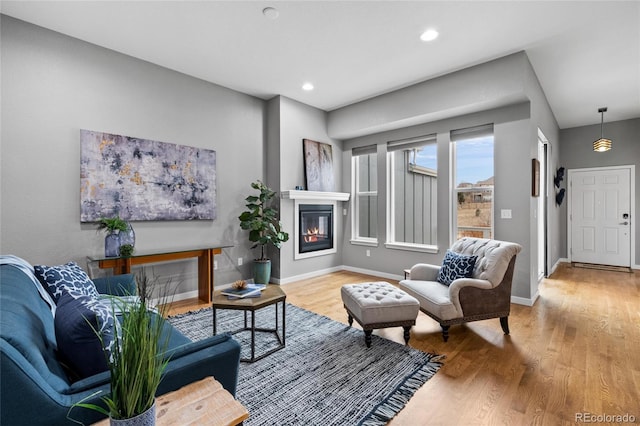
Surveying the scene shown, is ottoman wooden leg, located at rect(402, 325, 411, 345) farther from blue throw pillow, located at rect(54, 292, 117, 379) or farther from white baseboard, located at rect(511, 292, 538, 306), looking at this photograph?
blue throw pillow, located at rect(54, 292, 117, 379)

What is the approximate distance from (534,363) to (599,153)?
5888 mm

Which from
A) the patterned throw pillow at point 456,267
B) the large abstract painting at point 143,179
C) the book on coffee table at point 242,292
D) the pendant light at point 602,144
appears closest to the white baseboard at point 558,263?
the pendant light at point 602,144

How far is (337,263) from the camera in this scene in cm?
565

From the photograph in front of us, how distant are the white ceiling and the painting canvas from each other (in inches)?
43.3

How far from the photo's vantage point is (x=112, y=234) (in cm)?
311

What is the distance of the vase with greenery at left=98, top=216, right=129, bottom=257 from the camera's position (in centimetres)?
308

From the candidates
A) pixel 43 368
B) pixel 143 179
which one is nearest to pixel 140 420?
pixel 43 368

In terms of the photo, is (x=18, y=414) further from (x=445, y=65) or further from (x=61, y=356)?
(x=445, y=65)

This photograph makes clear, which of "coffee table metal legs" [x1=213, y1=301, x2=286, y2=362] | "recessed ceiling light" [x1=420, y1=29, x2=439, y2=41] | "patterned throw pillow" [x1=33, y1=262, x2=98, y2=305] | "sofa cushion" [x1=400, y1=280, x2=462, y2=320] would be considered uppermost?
"recessed ceiling light" [x1=420, y1=29, x2=439, y2=41]

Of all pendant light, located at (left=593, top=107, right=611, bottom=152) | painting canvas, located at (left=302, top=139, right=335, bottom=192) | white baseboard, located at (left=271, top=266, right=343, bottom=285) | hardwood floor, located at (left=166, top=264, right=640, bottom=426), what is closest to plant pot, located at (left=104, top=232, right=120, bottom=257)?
hardwood floor, located at (left=166, top=264, right=640, bottom=426)

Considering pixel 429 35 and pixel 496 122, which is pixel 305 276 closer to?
pixel 496 122

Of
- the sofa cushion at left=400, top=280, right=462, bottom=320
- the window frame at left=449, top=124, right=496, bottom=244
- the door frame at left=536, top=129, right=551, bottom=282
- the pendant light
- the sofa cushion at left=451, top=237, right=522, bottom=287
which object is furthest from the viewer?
the door frame at left=536, top=129, right=551, bottom=282

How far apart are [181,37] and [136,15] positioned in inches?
16.8

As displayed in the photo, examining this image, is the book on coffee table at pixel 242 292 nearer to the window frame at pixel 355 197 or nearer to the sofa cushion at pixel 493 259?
the sofa cushion at pixel 493 259
